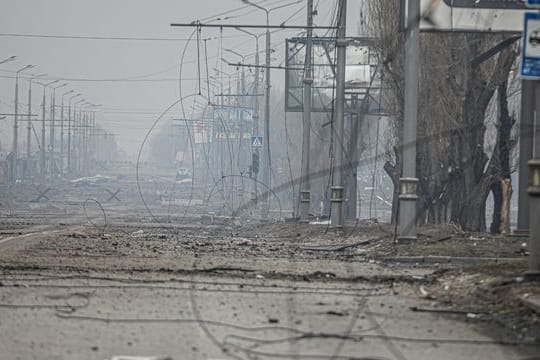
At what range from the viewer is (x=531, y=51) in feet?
42.9

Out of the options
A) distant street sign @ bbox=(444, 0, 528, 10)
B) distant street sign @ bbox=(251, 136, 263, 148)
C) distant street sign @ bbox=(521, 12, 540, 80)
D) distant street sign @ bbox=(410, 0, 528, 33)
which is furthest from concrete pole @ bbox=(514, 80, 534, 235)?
distant street sign @ bbox=(251, 136, 263, 148)

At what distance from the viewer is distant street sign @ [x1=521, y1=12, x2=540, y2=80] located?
13016mm

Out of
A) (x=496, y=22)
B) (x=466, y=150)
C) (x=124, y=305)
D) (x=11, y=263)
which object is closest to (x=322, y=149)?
(x=466, y=150)

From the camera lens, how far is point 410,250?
2006 centimetres

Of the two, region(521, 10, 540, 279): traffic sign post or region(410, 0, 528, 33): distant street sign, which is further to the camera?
region(410, 0, 528, 33): distant street sign

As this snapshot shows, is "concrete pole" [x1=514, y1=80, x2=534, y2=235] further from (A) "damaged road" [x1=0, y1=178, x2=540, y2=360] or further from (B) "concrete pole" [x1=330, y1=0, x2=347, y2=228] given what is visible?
(B) "concrete pole" [x1=330, y1=0, x2=347, y2=228]

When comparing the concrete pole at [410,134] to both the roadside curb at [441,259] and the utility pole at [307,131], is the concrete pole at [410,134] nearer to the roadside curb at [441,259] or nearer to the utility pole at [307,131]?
the roadside curb at [441,259]

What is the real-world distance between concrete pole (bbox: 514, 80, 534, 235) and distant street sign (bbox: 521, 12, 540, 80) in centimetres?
939

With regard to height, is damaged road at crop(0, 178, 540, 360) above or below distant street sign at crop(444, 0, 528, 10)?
below

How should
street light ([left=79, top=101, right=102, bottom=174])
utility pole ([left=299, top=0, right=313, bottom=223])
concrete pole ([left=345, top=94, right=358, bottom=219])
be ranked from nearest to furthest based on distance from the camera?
1. utility pole ([left=299, top=0, right=313, bottom=223])
2. concrete pole ([left=345, top=94, right=358, bottom=219])
3. street light ([left=79, top=101, right=102, bottom=174])

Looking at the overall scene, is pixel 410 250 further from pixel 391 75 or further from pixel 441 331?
pixel 391 75


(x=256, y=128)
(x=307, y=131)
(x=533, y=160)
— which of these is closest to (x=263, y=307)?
(x=533, y=160)

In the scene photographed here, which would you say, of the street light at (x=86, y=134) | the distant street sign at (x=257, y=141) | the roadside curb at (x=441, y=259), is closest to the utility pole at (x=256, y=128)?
the distant street sign at (x=257, y=141)

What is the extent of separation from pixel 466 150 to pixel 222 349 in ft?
70.5
